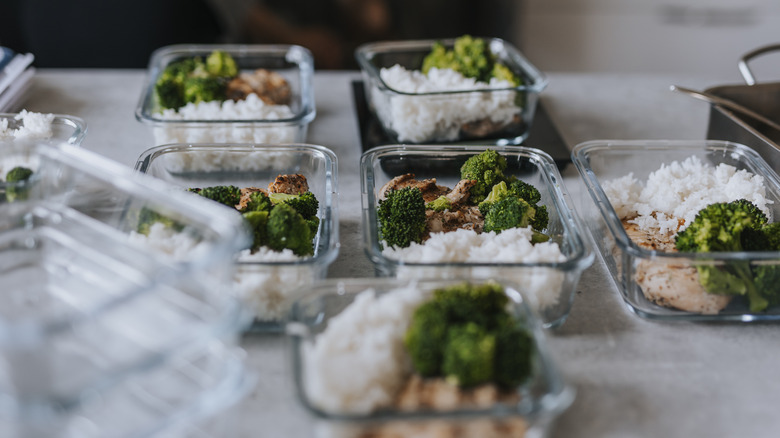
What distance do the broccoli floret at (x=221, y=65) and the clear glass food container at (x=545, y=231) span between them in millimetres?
756

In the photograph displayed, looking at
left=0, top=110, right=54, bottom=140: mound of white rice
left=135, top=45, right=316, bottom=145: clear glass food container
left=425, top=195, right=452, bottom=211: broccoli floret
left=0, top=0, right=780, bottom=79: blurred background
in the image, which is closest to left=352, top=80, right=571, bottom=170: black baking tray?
left=135, top=45, right=316, bottom=145: clear glass food container

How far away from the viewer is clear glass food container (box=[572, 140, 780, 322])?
4.39ft

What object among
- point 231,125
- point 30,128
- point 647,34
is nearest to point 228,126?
point 231,125

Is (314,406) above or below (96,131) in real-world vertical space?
above

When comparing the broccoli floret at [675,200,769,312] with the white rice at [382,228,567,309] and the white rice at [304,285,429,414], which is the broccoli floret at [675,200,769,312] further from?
the white rice at [304,285,429,414]

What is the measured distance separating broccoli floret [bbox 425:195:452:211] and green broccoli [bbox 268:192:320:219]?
0.82ft

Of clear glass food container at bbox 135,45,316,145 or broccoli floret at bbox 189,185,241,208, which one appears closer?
broccoli floret at bbox 189,185,241,208

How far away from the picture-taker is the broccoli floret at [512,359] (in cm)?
104

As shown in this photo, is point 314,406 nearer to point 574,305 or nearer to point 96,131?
point 574,305

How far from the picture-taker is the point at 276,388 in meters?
1.21

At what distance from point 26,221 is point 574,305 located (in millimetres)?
1051

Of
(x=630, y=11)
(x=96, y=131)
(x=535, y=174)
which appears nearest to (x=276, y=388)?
(x=535, y=174)

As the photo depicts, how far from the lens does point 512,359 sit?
104 centimetres

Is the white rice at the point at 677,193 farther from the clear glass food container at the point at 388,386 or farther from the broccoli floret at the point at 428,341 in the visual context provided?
the broccoli floret at the point at 428,341
